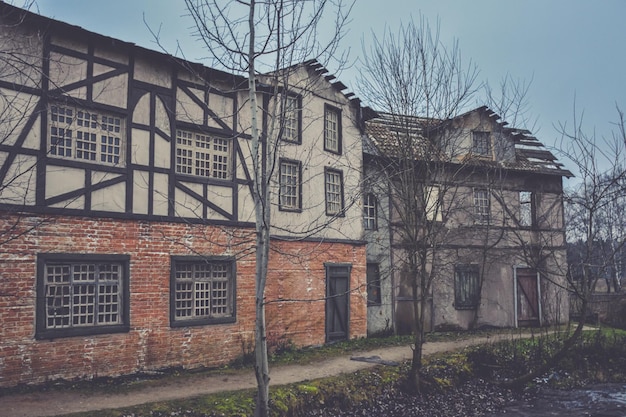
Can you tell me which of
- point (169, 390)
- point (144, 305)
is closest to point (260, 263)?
point (169, 390)

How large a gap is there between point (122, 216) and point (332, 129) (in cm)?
792

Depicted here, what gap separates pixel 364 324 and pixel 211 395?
7949 millimetres

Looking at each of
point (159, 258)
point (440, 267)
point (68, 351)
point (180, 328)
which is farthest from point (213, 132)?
point (440, 267)

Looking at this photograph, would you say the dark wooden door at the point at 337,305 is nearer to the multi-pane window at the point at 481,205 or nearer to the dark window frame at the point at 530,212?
the multi-pane window at the point at 481,205

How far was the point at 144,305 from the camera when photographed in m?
11.6

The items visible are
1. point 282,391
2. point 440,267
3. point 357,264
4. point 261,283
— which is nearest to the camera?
point 261,283

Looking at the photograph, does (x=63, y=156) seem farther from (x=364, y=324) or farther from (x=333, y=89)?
(x=364, y=324)

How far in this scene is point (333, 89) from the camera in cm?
1691

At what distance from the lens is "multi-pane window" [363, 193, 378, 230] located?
60.0 ft

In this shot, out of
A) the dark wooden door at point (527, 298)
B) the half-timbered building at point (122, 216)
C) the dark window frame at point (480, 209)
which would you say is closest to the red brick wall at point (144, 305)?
the half-timbered building at point (122, 216)

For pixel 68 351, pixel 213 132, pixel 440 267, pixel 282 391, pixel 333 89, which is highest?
pixel 333 89

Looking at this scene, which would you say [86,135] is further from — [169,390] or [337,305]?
[337,305]

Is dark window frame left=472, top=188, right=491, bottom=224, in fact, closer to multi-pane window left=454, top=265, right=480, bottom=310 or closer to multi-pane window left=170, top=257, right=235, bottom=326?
multi-pane window left=454, top=265, right=480, bottom=310

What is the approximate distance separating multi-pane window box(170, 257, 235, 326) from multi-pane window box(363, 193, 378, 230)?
644 centimetres
